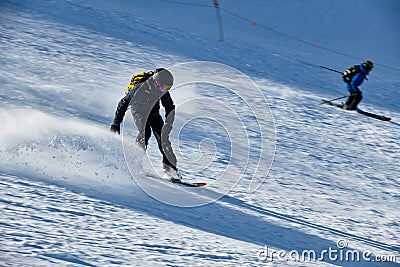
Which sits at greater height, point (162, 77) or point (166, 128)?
point (162, 77)

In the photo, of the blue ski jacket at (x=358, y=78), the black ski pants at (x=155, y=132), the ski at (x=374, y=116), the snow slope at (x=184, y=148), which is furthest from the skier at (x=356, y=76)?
the black ski pants at (x=155, y=132)

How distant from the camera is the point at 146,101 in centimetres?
686

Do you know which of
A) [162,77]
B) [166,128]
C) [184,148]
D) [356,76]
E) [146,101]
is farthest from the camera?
[356,76]

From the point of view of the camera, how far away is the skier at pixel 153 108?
675 centimetres

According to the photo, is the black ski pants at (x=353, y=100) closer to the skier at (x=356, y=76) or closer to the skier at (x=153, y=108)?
the skier at (x=356, y=76)

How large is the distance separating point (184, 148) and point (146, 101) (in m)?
2.17

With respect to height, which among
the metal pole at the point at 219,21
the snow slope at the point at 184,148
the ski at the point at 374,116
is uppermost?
the metal pole at the point at 219,21

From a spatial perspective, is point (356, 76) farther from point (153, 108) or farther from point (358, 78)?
point (153, 108)

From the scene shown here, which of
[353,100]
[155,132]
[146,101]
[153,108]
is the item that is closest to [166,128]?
[155,132]

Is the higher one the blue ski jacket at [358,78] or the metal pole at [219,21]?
the metal pole at [219,21]

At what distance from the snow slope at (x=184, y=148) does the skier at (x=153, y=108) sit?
44cm

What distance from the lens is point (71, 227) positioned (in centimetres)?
508

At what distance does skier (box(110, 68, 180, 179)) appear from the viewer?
6.75m

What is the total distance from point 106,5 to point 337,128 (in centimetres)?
980
